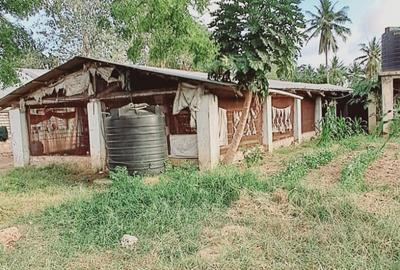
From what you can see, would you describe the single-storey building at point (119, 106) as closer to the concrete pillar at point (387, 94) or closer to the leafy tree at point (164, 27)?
the leafy tree at point (164, 27)

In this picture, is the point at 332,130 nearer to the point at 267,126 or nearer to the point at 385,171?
the point at 267,126

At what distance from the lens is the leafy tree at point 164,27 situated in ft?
31.6

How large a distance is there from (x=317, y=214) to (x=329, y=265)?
1.24 metres

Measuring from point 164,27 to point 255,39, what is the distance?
10.4 feet

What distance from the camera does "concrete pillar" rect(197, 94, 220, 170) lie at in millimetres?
9680

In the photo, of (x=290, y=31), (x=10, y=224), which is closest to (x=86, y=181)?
(x=10, y=224)

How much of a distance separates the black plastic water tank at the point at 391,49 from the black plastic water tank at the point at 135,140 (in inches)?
389

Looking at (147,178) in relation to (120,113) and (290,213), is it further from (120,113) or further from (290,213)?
(290,213)

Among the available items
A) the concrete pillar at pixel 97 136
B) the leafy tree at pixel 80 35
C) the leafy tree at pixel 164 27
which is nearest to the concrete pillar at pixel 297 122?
the leafy tree at pixel 164 27

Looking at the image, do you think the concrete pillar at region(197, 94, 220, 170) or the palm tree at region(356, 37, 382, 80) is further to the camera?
the palm tree at region(356, 37, 382, 80)

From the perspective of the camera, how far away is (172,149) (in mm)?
10695

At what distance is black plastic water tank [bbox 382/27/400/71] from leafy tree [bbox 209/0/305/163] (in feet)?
21.0

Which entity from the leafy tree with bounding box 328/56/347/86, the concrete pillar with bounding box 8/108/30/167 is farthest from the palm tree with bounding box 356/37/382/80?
the concrete pillar with bounding box 8/108/30/167

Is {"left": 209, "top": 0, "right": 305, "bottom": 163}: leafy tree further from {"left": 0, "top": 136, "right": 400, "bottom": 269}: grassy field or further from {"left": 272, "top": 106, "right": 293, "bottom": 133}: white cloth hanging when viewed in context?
{"left": 272, "top": 106, "right": 293, "bottom": 133}: white cloth hanging
